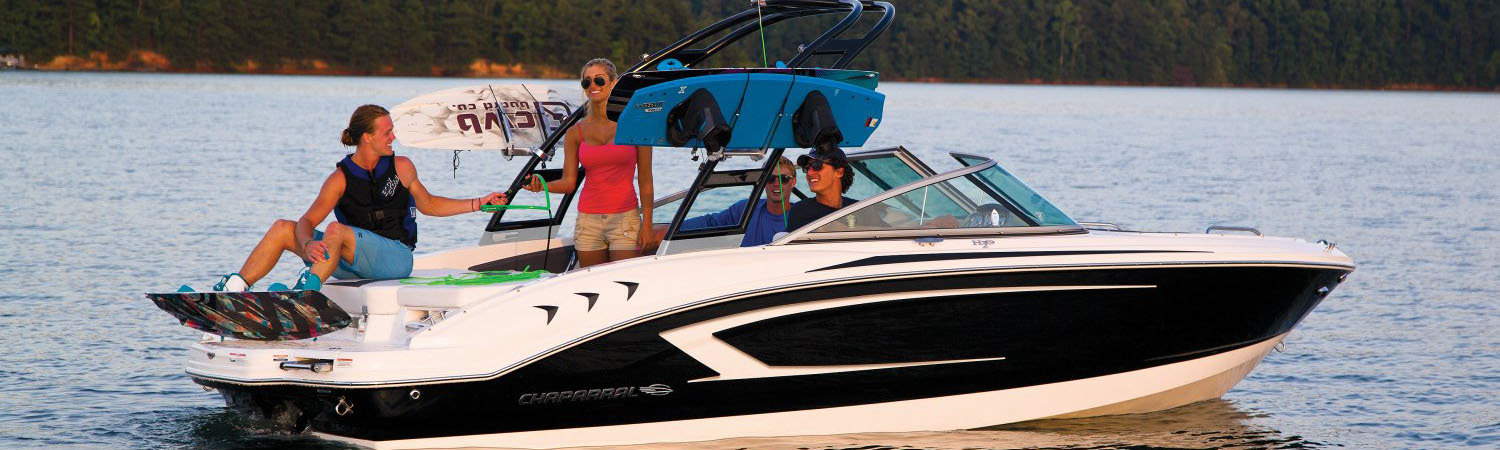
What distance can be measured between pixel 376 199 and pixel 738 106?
1.72m

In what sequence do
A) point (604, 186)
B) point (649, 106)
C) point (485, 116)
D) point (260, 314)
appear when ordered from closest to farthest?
point (260, 314), point (649, 106), point (604, 186), point (485, 116)

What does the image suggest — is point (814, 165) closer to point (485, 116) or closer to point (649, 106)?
point (649, 106)

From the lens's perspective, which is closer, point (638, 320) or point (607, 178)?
point (638, 320)

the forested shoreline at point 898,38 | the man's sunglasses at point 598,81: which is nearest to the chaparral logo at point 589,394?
the man's sunglasses at point 598,81

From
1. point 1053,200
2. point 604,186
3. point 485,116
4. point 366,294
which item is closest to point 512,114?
point 485,116

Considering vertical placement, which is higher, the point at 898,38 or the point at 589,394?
the point at 898,38

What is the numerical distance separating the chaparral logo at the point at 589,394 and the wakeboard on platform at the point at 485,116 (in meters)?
1.88

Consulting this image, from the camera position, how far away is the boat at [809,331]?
6.74 metres

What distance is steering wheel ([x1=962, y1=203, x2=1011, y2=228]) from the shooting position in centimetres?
738

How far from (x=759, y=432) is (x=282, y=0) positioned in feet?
323

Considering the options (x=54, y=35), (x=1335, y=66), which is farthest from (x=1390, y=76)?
(x=54, y=35)

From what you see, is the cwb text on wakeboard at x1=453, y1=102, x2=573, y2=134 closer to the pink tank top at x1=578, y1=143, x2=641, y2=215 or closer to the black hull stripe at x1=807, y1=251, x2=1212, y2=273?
the pink tank top at x1=578, y1=143, x2=641, y2=215

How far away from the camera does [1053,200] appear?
22891mm

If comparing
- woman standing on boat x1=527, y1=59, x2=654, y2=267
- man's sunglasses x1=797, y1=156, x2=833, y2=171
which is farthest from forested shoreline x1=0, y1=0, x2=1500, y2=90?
woman standing on boat x1=527, y1=59, x2=654, y2=267
